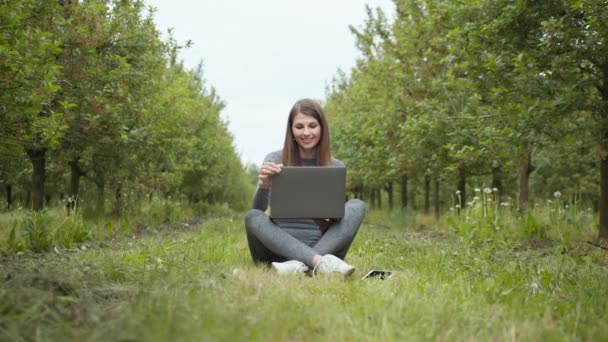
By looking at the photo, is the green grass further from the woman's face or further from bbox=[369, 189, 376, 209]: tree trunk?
bbox=[369, 189, 376, 209]: tree trunk

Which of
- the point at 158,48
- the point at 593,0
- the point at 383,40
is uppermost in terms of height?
the point at 383,40

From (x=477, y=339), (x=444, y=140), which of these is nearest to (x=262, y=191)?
(x=477, y=339)

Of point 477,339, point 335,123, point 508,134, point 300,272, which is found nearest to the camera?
point 477,339

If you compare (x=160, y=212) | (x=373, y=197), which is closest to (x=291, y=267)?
(x=160, y=212)

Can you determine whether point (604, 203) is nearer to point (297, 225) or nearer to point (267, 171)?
point (297, 225)

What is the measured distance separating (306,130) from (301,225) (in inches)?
31.6

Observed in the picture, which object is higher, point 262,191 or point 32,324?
point 262,191

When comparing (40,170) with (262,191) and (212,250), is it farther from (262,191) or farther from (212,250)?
(262,191)

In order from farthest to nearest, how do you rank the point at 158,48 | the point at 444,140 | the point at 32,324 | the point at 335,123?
the point at 335,123, the point at 444,140, the point at 158,48, the point at 32,324

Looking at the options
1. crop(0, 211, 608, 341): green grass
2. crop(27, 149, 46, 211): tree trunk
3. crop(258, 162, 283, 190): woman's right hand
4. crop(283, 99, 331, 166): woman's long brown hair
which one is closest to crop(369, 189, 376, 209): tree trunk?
crop(27, 149, 46, 211): tree trunk

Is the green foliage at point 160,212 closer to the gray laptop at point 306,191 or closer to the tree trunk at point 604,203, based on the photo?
the gray laptop at point 306,191

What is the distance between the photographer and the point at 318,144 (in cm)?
470

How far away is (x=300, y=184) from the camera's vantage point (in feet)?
13.1

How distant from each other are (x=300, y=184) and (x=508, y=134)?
3.84 m
